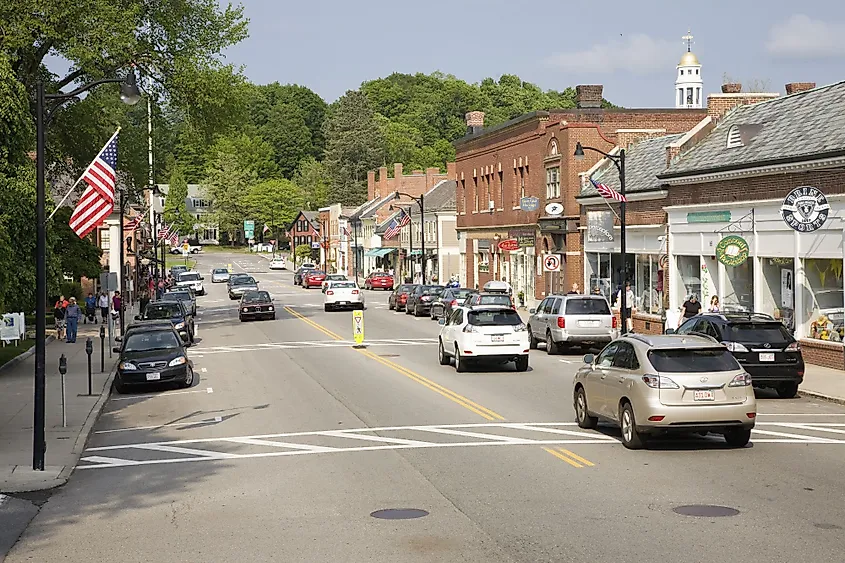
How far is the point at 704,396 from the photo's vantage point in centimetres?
1532

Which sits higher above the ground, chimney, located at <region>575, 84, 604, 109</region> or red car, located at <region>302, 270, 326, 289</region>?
chimney, located at <region>575, 84, 604, 109</region>

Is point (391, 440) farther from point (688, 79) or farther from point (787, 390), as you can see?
point (688, 79)

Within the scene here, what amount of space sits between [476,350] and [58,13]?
21450mm

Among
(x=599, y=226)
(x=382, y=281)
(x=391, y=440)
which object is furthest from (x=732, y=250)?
(x=382, y=281)


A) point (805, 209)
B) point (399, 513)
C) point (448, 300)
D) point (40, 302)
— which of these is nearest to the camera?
point (399, 513)

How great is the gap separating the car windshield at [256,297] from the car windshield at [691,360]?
40.6 metres

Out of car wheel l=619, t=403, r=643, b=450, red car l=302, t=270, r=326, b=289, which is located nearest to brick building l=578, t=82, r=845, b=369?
car wheel l=619, t=403, r=643, b=450

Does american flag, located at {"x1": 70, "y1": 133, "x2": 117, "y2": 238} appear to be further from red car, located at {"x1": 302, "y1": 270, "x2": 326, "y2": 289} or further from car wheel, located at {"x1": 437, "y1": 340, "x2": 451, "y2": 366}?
red car, located at {"x1": 302, "y1": 270, "x2": 326, "y2": 289}

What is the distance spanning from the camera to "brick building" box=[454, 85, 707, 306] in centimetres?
5206

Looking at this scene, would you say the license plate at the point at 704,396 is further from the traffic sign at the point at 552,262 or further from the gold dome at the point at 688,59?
the gold dome at the point at 688,59

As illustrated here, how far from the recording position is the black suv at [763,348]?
2216 cm

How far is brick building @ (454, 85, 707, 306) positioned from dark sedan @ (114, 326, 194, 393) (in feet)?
89.8

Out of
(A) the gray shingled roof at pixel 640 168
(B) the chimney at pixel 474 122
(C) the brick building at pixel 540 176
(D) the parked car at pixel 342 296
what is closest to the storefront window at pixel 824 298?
(A) the gray shingled roof at pixel 640 168

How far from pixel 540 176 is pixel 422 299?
28.7ft
